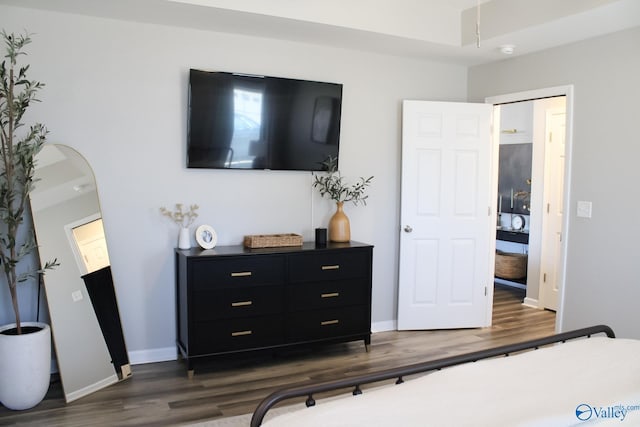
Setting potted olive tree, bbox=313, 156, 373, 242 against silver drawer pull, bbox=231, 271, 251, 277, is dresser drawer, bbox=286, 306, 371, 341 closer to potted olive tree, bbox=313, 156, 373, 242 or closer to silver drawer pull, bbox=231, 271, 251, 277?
silver drawer pull, bbox=231, 271, 251, 277

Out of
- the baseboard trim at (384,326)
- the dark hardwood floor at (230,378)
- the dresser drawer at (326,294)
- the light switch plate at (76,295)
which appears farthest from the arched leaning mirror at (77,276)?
the baseboard trim at (384,326)

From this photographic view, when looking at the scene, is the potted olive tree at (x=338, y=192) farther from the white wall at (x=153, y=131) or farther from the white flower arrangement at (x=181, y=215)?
the white flower arrangement at (x=181, y=215)

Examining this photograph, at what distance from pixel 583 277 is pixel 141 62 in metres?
3.74

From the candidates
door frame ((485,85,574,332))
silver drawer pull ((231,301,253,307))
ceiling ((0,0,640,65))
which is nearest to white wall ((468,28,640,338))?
door frame ((485,85,574,332))

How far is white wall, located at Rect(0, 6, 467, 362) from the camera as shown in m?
3.58

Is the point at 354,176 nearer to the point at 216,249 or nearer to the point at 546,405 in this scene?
the point at 216,249

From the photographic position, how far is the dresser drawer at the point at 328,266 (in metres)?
3.92

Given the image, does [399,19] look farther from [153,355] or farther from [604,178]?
[153,355]

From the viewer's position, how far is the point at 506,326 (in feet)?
16.6

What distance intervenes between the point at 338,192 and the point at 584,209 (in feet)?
6.38

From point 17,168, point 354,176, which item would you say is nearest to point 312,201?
point 354,176

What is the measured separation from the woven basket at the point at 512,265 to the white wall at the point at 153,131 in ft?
9.59

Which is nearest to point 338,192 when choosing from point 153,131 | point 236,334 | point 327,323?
point 327,323

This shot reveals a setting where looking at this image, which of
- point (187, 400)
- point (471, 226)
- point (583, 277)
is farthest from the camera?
point (471, 226)
